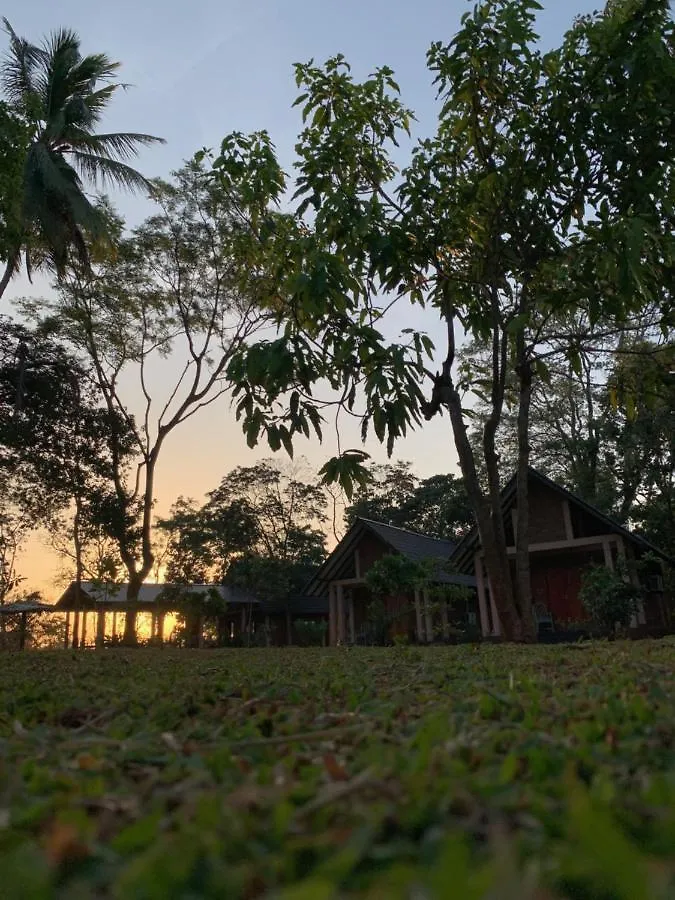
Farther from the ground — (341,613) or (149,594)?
(149,594)

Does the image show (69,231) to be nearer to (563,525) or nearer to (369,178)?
(369,178)

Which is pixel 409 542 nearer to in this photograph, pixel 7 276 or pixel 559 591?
pixel 559 591

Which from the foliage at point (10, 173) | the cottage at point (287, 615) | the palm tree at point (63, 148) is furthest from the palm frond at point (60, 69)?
the cottage at point (287, 615)

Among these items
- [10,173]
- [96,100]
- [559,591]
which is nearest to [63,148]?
[96,100]

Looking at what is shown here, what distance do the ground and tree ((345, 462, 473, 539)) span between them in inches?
1204

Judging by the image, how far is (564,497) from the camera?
18.0 m

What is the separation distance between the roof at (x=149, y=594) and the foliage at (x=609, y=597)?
15938 millimetres

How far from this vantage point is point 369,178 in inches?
298

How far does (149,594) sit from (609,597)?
24549 millimetres

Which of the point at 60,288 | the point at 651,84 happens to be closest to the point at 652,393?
the point at 651,84

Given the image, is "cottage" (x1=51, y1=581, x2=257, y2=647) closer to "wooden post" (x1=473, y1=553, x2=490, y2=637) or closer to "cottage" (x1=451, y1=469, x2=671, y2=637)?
"wooden post" (x1=473, y1=553, x2=490, y2=637)

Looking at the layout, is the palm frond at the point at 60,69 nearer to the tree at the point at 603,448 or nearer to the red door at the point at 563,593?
the tree at the point at 603,448

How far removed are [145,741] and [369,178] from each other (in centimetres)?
725

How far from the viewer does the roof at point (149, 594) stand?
1056 inches
